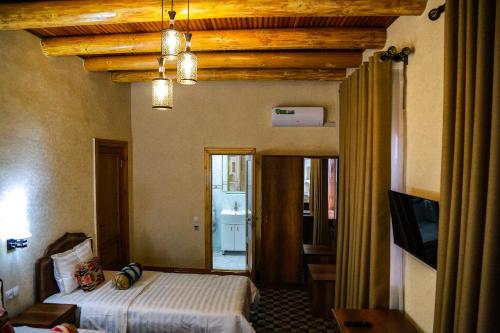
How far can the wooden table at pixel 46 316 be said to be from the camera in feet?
8.51

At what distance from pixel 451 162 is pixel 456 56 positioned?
1.78 ft

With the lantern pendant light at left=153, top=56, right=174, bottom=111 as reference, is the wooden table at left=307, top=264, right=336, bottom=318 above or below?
below

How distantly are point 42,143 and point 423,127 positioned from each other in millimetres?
3384

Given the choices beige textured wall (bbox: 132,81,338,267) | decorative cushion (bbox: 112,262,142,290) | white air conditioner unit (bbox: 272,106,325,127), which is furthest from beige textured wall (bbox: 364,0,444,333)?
decorative cushion (bbox: 112,262,142,290)

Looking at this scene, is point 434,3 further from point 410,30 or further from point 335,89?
point 335,89

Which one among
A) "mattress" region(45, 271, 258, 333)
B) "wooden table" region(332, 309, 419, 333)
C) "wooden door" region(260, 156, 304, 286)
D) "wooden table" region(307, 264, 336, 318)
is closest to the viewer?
"wooden table" region(332, 309, 419, 333)

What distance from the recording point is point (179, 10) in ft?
7.29

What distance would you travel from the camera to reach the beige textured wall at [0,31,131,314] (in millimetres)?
2703

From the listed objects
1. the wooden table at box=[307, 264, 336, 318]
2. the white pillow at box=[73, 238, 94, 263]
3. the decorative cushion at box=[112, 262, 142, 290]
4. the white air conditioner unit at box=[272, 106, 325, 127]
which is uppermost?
the white air conditioner unit at box=[272, 106, 325, 127]

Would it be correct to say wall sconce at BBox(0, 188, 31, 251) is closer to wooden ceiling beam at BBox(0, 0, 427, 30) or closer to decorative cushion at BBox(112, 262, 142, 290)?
decorative cushion at BBox(112, 262, 142, 290)

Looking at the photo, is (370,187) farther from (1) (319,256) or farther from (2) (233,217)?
(2) (233,217)

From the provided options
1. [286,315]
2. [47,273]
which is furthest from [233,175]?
[47,273]

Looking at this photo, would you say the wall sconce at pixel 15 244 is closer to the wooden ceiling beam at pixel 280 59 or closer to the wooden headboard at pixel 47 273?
the wooden headboard at pixel 47 273

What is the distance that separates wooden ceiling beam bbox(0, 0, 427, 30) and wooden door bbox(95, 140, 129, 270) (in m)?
1.90
